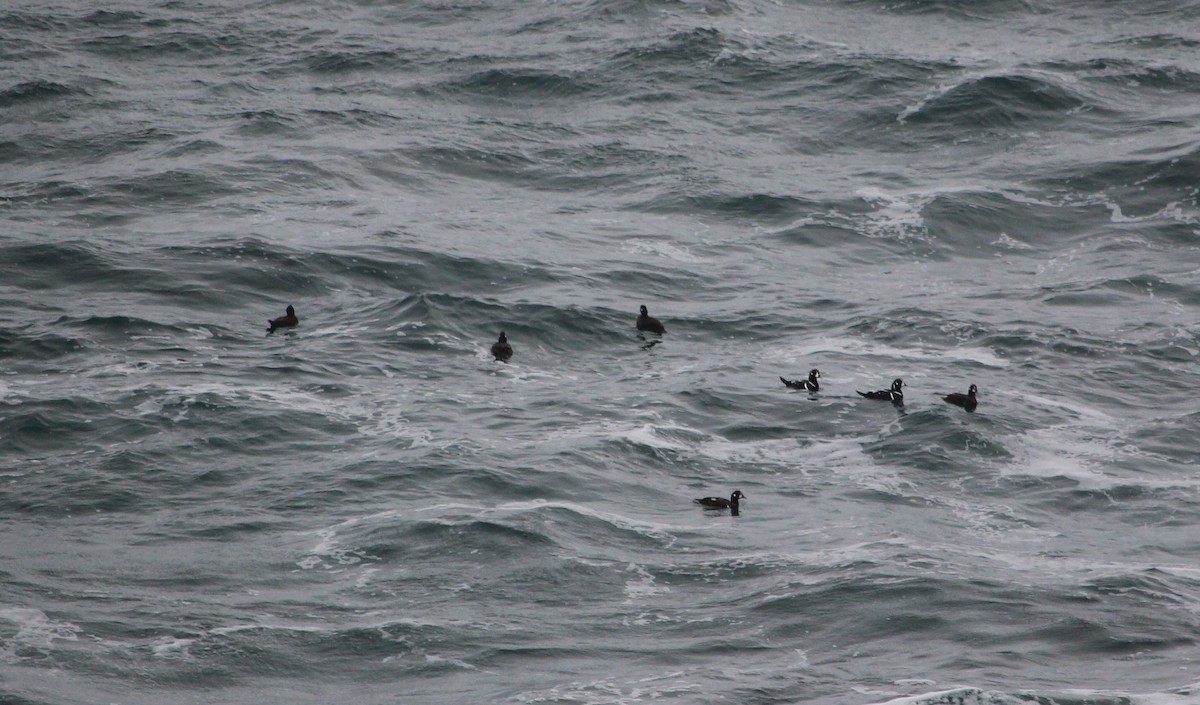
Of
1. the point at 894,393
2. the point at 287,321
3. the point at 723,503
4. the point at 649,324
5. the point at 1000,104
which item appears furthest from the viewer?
the point at 1000,104

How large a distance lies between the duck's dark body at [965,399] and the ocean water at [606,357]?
0.59 metres

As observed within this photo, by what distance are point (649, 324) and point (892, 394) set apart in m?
6.84

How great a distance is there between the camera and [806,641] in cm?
2364

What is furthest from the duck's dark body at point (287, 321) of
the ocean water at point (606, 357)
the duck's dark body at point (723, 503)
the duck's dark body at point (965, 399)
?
the duck's dark body at point (965, 399)

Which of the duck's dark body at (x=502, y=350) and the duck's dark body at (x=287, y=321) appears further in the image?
the duck's dark body at (x=287, y=321)

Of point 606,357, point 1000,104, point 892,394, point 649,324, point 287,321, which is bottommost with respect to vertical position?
point 606,357

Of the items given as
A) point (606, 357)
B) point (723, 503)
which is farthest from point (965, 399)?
point (606, 357)

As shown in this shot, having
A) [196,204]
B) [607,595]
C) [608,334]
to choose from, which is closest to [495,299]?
[608,334]

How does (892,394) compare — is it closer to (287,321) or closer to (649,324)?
(649,324)

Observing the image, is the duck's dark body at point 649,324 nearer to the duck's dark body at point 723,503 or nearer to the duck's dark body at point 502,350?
Answer: the duck's dark body at point 502,350

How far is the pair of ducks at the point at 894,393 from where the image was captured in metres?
33.2

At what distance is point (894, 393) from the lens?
33.6m

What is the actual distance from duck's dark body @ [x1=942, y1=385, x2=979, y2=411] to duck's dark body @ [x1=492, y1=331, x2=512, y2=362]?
9933 millimetres

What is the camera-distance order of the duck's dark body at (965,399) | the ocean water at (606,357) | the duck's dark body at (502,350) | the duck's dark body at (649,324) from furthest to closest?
the duck's dark body at (649,324), the duck's dark body at (502,350), the duck's dark body at (965,399), the ocean water at (606,357)
